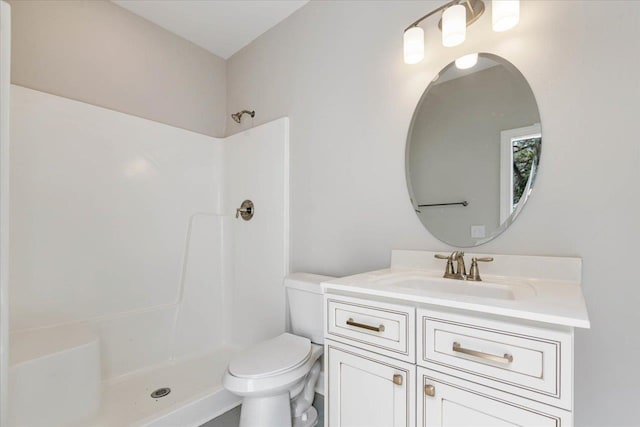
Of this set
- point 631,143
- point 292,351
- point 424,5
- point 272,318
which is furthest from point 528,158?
point 272,318

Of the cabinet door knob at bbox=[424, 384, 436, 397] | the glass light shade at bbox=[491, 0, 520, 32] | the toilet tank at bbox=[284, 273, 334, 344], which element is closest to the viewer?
the cabinet door knob at bbox=[424, 384, 436, 397]

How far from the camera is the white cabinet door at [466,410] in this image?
745 mm

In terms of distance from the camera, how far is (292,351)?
149 cm

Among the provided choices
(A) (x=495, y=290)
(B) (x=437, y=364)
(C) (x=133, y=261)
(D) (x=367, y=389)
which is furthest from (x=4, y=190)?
(A) (x=495, y=290)

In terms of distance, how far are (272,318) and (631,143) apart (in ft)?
6.24

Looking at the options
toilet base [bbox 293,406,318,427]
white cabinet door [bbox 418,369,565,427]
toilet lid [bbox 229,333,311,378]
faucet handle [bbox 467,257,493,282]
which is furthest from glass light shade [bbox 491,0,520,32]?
toilet base [bbox 293,406,318,427]

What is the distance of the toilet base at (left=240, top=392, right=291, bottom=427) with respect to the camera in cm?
134

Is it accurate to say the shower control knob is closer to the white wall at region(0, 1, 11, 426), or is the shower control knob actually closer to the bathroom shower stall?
the bathroom shower stall

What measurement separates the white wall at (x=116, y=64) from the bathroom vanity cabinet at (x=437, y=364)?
184 cm

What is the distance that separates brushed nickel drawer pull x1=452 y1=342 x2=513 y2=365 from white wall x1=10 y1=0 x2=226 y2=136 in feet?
7.31

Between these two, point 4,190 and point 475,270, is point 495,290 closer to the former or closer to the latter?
point 475,270

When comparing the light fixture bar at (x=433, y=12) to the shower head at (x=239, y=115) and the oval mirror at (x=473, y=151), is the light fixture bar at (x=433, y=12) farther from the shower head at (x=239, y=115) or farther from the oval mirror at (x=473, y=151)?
the shower head at (x=239, y=115)

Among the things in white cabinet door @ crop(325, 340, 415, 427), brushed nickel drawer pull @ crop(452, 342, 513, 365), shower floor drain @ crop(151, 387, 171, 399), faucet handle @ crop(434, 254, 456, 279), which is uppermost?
faucet handle @ crop(434, 254, 456, 279)

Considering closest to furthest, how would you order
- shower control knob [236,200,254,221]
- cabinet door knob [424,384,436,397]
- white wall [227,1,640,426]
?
cabinet door knob [424,384,436,397] → white wall [227,1,640,426] → shower control knob [236,200,254,221]
